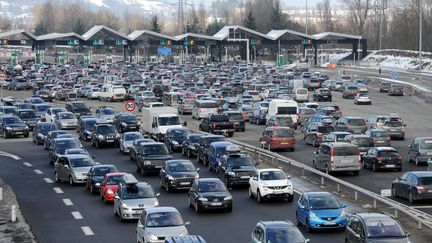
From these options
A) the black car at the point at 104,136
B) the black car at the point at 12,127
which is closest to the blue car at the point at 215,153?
the black car at the point at 104,136

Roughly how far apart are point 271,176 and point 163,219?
9.44 metres

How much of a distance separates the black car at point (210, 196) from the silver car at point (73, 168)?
29.0 ft

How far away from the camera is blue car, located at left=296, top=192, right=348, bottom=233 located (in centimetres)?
2878

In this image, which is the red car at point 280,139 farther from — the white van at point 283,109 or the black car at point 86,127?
the black car at point 86,127

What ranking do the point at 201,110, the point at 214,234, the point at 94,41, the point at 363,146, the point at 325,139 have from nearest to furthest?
the point at 214,234
the point at 363,146
the point at 325,139
the point at 201,110
the point at 94,41

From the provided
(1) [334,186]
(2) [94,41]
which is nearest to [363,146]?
(1) [334,186]

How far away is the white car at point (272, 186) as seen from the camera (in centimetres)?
3506

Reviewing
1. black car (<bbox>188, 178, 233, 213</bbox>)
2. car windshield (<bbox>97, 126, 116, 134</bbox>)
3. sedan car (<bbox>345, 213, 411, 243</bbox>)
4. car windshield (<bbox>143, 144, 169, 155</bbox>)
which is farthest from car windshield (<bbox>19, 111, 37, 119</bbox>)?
sedan car (<bbox>345, 213, 411, 243</bbox>)

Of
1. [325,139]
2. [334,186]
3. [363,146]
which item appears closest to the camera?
[334,186]

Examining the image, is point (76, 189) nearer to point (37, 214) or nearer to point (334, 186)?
point (37, 214)

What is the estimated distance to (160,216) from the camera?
26938mm

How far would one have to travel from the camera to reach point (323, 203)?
2938cm

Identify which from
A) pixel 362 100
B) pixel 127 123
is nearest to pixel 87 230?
pixel 127 123

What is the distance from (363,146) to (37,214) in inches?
764
